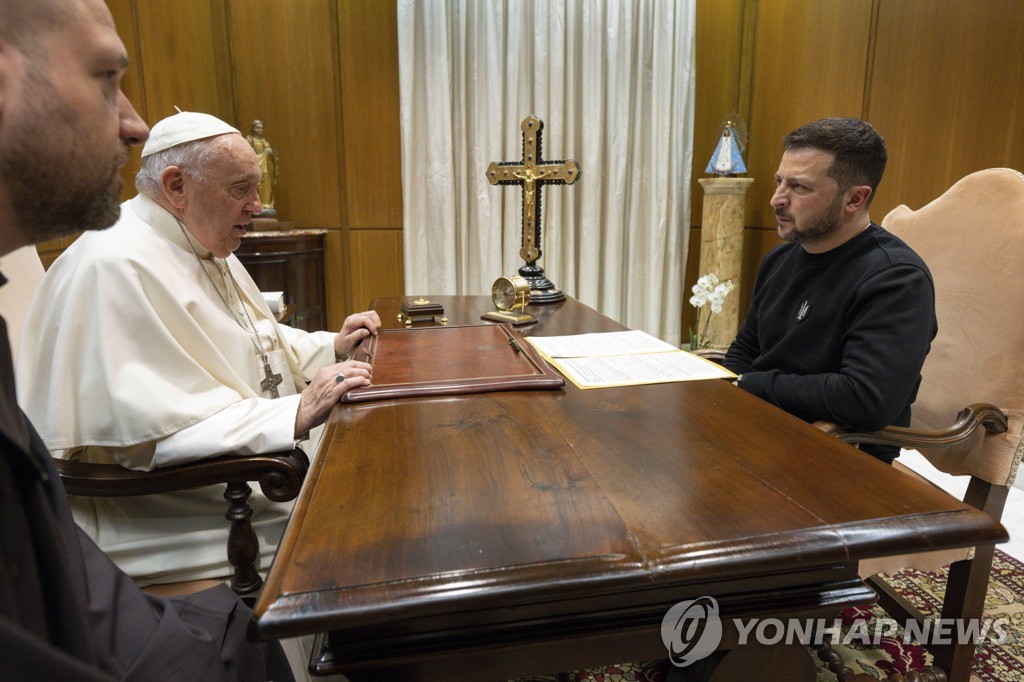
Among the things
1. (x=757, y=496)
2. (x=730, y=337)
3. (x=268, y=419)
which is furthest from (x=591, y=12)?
(x=757, y=496)

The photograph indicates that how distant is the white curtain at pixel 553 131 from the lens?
500 cm

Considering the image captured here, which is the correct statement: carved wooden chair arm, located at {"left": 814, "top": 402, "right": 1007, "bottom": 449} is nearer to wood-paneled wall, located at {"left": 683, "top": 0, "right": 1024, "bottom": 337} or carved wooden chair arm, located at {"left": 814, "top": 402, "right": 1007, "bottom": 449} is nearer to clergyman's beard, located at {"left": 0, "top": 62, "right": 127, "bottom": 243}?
clergyman's beard, located at {"left": 0, "top": 62, "right": 127, "bottom": 243}

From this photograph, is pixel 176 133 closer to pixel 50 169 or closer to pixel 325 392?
pixel 325 392

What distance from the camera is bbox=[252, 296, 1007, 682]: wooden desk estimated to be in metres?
0.69

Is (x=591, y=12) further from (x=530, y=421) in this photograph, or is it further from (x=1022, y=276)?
(x=530, y=421)

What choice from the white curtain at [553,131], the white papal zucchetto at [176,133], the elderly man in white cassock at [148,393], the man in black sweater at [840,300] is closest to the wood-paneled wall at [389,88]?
the white curtain at [553,131]

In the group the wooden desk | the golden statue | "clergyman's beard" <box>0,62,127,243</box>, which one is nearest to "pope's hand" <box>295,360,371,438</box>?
the wooden desk

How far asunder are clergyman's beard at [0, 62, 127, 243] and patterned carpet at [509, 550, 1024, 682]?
1527 millimetres

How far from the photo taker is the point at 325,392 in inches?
55.0

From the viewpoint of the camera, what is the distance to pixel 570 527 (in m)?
0.79

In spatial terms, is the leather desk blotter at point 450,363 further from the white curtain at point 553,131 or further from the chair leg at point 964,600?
the white curtain at point 553,131

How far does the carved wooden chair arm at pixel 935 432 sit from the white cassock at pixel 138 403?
131 centimetres

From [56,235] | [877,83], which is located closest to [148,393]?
[56,235]

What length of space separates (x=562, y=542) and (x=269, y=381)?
1.43 meters
